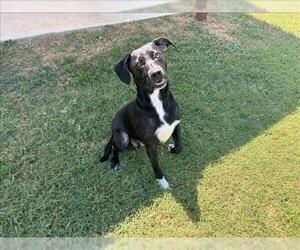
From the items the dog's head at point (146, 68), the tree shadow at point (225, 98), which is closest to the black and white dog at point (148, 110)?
the dog's head at point (146, 68)

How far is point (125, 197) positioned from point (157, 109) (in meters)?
0.73

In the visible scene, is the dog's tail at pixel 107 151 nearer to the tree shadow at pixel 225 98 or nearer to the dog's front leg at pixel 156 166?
the tree shadow at pixel 225 98

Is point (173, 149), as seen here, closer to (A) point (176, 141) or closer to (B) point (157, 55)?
(A) point (176, 141)

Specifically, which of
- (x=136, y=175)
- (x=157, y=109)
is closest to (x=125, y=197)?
(x=136, y=175)

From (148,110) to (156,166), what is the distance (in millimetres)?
452

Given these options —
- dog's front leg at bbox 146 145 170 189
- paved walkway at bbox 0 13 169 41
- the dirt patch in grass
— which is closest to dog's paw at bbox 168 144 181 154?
dog's front leg at bbox 146 145 170 189

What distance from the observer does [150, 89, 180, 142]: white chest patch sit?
304cm

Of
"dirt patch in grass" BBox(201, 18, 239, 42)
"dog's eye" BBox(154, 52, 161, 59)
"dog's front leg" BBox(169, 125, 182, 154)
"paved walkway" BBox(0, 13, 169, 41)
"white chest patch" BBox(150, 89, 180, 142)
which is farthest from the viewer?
"paved walkway" BBox(0, 13, 169, 41)

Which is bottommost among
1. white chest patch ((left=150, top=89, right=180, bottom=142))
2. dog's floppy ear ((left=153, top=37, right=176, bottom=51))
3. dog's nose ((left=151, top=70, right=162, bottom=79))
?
white chest patch ((left=150, top=89, right=180, bottom=142))

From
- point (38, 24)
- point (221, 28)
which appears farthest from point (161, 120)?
point (38, 24)

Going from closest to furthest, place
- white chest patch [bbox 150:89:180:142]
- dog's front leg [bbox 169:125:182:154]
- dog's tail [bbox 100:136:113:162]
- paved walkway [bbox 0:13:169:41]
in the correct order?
white chest patch [bbox 150:89:180:142] < dog's front leg [bbox 169:125:182:154] < dog's tail [bbox 100:136:113:162] < paved walkway [bbox 0:13:169:41]

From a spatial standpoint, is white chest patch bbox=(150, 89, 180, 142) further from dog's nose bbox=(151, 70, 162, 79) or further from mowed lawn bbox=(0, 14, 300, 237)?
mowed lawn bbox=(0, 14, 300, 237)

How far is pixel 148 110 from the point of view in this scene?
3.08m

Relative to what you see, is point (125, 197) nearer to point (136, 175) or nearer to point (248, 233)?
point (136, 175)
